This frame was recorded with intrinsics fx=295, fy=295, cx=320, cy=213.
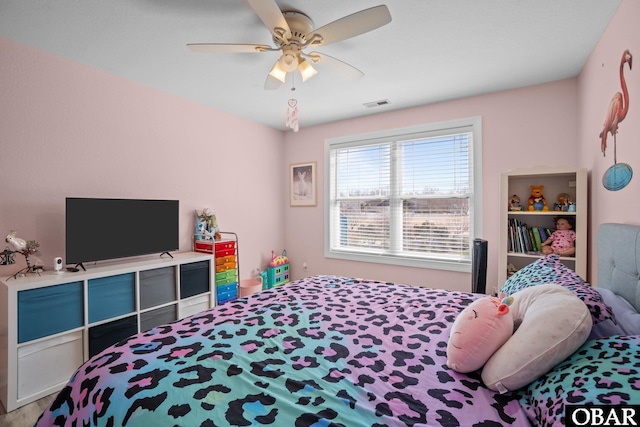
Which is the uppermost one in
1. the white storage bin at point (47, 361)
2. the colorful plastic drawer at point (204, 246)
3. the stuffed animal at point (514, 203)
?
the stuffed animal at point (514, 203)

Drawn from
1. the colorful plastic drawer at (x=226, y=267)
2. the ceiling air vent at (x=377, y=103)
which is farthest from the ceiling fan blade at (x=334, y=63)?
the colorful plastic drawer at (x=226, y=267)

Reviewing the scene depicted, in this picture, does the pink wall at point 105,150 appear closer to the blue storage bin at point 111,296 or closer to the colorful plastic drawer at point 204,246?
the colorful plastic drawer at point 204,246

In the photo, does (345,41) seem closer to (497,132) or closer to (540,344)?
(497,132)

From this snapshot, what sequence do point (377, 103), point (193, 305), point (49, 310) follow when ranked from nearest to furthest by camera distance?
point (49, 310), point (193, 305), point (377, 103)

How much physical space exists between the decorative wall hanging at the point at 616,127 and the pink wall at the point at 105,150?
3628 mm

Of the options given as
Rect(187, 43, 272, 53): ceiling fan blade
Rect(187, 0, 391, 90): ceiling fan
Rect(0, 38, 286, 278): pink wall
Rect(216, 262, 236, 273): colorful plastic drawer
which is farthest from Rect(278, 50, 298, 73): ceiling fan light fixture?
Rect(216, 262, 236, 273): colorful plastic drawer

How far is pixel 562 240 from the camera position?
8.46 ft

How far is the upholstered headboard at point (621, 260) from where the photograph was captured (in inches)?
53.4

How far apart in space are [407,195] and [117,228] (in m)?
3.16

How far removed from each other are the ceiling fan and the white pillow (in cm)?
152

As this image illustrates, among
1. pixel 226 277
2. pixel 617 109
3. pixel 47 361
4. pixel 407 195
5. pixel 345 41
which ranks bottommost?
pixel 47 361

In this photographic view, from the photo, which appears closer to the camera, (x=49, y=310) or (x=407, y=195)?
(x=49, y=310)

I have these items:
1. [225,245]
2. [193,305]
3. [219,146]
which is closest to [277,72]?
[219,146]

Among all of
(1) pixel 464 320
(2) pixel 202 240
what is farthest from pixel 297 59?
(2) pixel 202 240
